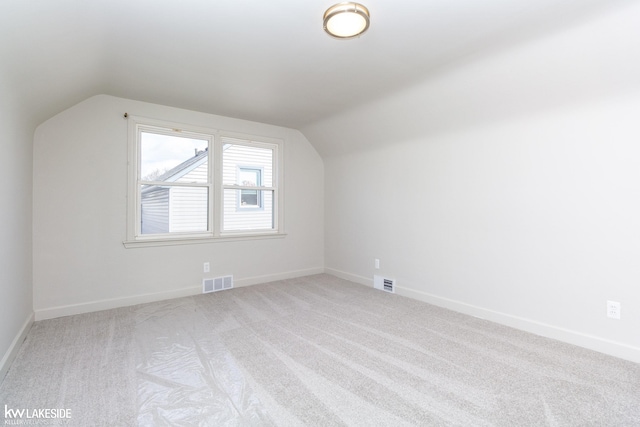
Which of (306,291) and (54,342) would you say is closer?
(54,342)

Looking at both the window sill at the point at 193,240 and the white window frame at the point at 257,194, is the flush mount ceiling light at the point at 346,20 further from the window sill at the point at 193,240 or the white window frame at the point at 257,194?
the window sill at the point at 193,240

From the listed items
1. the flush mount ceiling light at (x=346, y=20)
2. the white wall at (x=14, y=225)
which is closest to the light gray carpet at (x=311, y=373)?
the white wall at (x=14, y=225)

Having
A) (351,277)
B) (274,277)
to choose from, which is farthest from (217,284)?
(351,277)

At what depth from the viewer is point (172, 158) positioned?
12.8 ft

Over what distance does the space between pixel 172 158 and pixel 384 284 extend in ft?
10.7

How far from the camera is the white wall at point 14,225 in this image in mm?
2100

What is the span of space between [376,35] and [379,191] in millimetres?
2330

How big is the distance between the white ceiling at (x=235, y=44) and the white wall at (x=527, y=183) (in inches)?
14.1

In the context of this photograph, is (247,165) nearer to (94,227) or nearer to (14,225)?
(94,227)

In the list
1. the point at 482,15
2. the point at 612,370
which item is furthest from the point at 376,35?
the point at 612,370

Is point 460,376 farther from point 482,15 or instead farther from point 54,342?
point 54,342

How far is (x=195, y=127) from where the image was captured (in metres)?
3.99

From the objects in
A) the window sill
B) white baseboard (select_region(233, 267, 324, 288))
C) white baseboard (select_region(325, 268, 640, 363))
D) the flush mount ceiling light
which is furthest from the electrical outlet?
the window sill

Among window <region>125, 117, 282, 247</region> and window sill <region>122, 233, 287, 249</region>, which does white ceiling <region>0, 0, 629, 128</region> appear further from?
window sill <region>122, 233, 287, 249</region>
